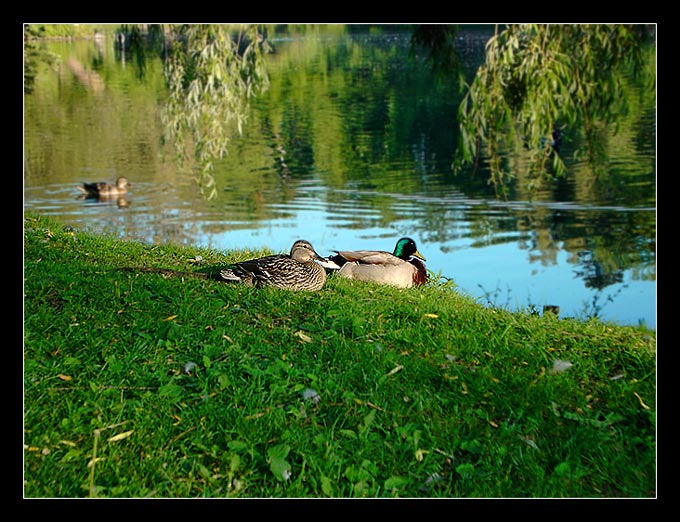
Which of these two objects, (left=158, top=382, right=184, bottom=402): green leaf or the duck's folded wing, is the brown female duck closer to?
the duck's folded wing

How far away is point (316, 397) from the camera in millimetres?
4656

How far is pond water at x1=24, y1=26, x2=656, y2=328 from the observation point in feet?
42.9

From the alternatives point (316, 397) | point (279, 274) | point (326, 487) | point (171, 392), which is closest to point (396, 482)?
point (326, 487)

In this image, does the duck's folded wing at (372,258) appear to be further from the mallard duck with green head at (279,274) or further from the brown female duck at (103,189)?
the brown female duck at (103,189)

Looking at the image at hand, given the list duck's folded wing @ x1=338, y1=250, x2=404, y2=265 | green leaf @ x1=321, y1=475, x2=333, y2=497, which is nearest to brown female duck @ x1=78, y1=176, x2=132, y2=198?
duck's folded wing @ x1=338, y1=250, x2=404, y2=265

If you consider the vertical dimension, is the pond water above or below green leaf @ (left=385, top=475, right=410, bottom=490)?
above

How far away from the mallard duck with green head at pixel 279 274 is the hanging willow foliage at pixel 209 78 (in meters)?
1.28

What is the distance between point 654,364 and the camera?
545 centimetres

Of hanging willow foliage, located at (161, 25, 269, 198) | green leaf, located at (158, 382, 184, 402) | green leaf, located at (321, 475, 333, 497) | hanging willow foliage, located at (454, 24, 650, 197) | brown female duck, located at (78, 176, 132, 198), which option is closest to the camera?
green leaf, located at (321, 475, 333, 497)

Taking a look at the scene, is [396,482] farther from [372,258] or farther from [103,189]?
[103,189]

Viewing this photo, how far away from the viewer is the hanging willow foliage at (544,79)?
6184mm

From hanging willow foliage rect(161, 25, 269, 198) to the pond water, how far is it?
0.79 metres

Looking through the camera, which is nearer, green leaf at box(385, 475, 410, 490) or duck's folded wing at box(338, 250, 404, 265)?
green leaf at box(385, 475, 410, 490)

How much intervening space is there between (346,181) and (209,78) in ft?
43.7
